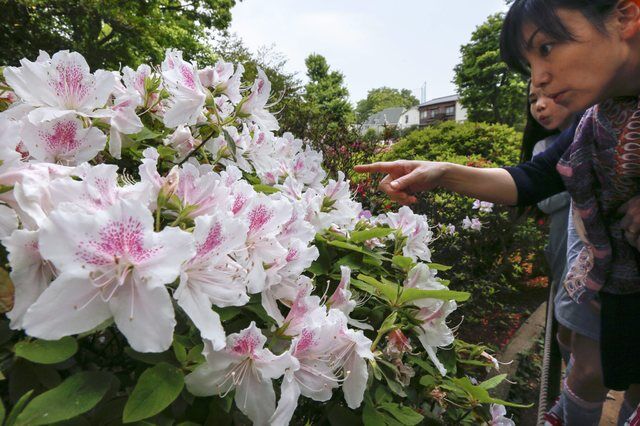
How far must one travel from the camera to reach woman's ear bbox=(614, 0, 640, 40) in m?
1.30

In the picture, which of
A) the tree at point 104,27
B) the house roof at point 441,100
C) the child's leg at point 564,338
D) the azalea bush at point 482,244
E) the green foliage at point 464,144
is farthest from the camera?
the house roof at point 441,100

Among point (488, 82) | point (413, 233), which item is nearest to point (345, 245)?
point (413, 233)

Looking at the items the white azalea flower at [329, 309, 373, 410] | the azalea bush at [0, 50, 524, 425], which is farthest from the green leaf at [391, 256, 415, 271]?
the white azalea flower at [329, 309, 373, 410]

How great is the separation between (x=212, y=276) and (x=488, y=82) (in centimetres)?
3255

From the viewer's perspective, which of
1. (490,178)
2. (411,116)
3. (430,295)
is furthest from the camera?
(411,116)

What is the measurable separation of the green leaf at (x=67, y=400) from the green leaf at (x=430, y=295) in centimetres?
66

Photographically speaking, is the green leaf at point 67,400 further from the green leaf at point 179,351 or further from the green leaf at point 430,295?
the green leaf at point 430,295

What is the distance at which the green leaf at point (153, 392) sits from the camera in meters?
0.55

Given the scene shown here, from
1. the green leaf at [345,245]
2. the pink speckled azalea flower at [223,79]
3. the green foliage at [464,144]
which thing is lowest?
the green foliage at [464,144]

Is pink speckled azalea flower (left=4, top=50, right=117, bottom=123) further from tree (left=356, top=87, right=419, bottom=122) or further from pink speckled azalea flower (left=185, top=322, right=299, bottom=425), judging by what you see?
tree (left=356, top=87, right=419, bottom=122)

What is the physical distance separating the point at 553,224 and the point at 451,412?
2089 mm

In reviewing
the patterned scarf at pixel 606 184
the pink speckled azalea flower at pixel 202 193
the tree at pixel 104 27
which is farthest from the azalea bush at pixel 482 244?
the tree at pixel 104 27

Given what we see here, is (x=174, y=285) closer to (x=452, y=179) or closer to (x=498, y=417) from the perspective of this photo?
(x=498, y=417)

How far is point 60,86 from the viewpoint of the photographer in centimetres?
83
